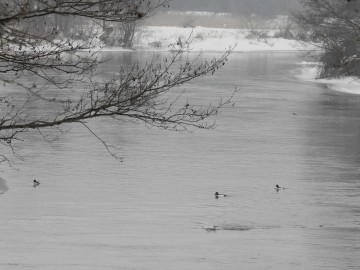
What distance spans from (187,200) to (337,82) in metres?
30.1

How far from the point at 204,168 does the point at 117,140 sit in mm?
4754

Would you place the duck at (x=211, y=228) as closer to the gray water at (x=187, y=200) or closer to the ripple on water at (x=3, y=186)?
the gray water at (x=187, y=200)

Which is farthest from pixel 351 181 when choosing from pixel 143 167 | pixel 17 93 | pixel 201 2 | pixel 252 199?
pixel 201 2

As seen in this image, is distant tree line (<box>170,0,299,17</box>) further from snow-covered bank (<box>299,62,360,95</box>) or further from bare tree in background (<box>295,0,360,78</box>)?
bare tree in background (<box>295,0,360,78</box>)

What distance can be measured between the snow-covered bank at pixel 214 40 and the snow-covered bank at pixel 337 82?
87.2 feet

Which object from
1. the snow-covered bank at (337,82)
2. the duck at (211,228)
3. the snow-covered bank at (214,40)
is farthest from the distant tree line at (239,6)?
the duck at (211,228)

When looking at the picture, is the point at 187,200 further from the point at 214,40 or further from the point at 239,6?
the point at 239,6

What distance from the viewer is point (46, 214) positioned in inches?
661

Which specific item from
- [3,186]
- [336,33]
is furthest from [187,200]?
[336,33]

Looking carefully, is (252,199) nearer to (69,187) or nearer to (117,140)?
(69,187)

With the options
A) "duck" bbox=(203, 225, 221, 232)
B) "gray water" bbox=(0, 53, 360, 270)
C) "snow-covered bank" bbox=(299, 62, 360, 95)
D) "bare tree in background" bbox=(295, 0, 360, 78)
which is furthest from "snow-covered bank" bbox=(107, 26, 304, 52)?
"duck" bbox=(203, 225, 221, 232)

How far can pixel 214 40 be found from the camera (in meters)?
87.9

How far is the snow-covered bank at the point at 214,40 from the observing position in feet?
273

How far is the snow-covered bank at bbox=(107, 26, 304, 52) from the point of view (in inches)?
3275
